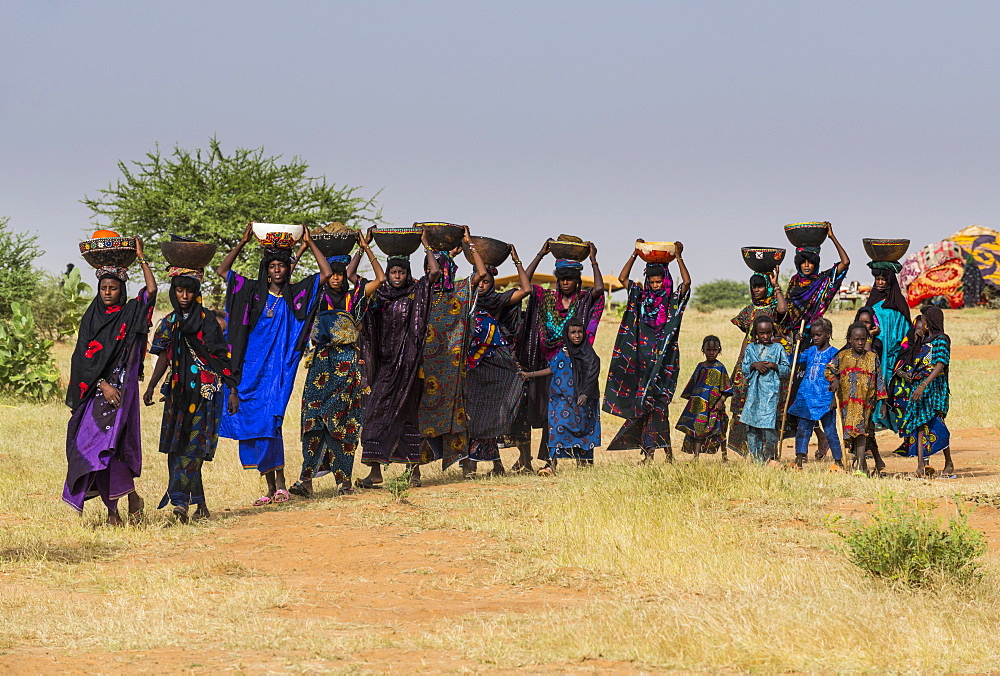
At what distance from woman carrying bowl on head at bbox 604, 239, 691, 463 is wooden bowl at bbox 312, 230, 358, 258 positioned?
2.75 metres

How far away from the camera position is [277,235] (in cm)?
976

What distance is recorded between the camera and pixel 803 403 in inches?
456

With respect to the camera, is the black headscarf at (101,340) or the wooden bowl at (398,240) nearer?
the black headscarf at (101,340)

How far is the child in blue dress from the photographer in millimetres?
11250

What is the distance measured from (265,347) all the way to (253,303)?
0.37m

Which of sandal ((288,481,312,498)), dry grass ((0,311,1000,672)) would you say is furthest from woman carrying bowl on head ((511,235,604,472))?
sandal ((288,481,312,498))

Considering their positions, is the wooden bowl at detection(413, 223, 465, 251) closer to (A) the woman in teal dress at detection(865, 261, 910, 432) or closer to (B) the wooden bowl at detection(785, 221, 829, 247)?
(B) the wooden bowl at detection(785, 221, 829, 247)

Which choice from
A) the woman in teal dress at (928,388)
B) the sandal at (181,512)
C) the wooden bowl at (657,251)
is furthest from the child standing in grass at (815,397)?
the sandal at (181,512)

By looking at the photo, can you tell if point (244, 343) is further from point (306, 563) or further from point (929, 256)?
point (929, 256)

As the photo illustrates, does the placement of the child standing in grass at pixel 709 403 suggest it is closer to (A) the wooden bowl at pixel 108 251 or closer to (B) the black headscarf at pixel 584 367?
(B) the black headscarf at pixel 584 367

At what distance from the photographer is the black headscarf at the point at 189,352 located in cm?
896

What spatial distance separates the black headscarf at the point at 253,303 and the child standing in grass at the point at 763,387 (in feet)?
14.0

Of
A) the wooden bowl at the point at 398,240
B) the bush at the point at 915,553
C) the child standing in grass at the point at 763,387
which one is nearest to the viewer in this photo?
the bush at the point at 915,553

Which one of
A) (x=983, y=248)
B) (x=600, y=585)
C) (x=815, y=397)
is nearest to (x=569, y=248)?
(x=815, y=397)
